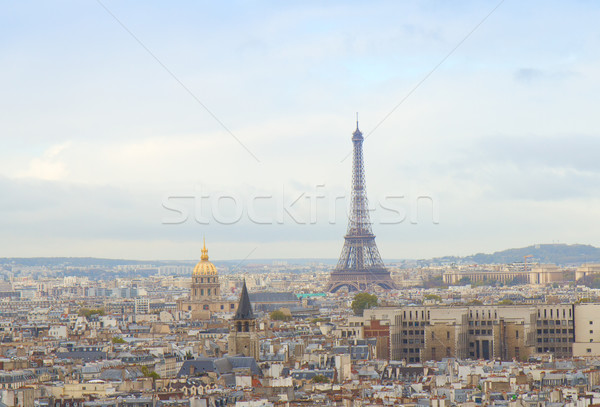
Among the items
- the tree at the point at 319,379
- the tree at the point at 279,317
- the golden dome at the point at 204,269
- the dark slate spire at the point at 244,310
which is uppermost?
the golden dome at the point at 204,269

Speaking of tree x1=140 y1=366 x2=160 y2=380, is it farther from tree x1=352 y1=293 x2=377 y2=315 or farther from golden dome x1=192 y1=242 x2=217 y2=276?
golden dome x1=192 y1=242 x2=217 y2=276

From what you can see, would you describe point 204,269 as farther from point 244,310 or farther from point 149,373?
point 149,373

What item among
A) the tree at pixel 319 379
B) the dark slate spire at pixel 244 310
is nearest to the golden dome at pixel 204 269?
the dark slate spire at pixel 244 310

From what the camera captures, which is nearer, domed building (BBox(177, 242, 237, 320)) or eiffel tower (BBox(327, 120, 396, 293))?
domed building (BBox(177, 242, 237, 320))

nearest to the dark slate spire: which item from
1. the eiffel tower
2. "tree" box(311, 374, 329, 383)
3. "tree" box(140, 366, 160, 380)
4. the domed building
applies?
"tree" box(140, 366, 160, 380)

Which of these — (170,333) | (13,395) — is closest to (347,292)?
(170,333)

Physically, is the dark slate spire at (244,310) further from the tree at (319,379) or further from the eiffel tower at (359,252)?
the eiffel tower at (359,252)
